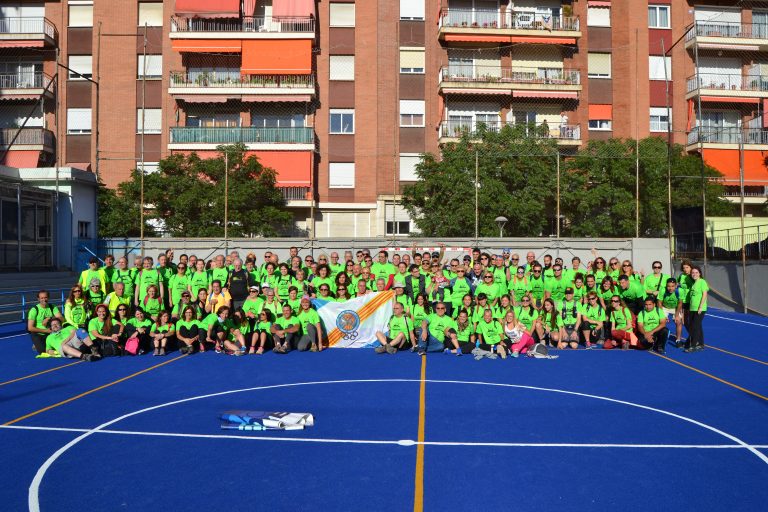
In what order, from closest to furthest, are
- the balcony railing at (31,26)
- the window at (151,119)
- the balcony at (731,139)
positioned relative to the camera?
the balcony at (731,139)
the window at (151,119)
the balcony railing at (31,26)

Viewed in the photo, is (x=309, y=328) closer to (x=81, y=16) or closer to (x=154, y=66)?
(x=154, y=66)

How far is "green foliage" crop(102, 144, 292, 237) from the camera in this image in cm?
2558

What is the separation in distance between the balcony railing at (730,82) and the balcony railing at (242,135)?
71.6 feet

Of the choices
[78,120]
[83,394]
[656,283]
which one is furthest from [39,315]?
[78,120]

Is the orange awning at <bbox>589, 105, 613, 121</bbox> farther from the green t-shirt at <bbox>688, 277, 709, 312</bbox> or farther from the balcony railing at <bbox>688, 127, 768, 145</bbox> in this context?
the green t-shirt at <bbox>688, 277, 709, 312</bbox>

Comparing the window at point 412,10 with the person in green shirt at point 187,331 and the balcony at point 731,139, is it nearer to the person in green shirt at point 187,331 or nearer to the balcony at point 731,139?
the balcony at point 731,139

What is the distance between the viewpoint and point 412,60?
113 ft

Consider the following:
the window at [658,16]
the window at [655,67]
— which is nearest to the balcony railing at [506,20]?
the window at [655,67]

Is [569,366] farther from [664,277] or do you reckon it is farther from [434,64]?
[434,64]

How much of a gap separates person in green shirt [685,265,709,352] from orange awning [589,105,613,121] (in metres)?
24.7

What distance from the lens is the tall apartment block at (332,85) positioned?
32969mm

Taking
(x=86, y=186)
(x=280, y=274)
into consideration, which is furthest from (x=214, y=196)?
(x=280, y=274)

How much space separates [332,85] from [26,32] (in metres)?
16.8

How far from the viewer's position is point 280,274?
14.7 metres
